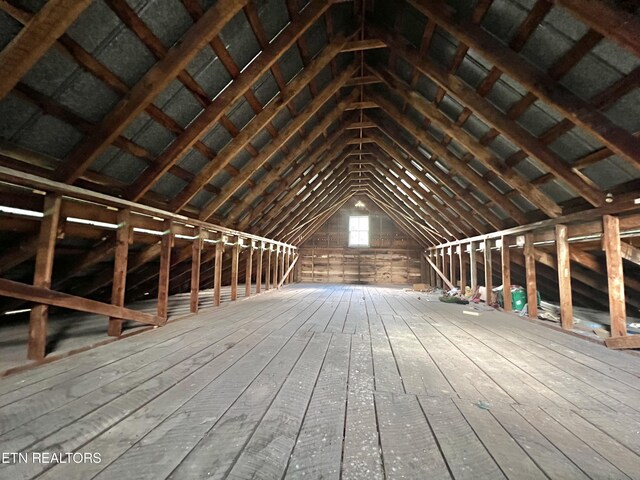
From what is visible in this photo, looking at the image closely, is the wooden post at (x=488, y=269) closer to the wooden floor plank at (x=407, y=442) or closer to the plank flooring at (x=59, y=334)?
the wooden floor plank at (x=407, y=442)

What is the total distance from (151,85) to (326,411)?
3.21m

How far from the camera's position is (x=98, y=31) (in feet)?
6.91

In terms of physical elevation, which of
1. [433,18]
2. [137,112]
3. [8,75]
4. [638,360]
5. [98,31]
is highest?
[433,18]

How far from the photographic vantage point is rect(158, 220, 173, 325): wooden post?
3.95 metres

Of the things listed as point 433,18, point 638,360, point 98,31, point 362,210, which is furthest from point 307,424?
point 362,210

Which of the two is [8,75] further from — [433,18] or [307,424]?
[433,18]

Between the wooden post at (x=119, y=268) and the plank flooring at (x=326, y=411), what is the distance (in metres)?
0.31

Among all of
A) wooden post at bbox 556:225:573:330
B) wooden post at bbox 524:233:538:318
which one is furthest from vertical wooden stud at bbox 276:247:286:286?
wooden post at bbox 556:225:573:330

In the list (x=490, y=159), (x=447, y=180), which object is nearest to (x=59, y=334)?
(x=490, y=159)

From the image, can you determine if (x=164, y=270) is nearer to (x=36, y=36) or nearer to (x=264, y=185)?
(x=264, y=185)

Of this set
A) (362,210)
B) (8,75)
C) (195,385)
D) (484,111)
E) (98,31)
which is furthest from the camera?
(362,210)

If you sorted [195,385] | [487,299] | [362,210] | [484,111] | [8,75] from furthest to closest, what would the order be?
[362,210] < [487,299] < [484,111] < [195,385] < [8,75]

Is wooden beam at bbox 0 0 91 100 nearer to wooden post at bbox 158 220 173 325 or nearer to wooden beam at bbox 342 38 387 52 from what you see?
wooden post at bbox 158 220 173 325

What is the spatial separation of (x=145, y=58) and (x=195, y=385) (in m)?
3.01
